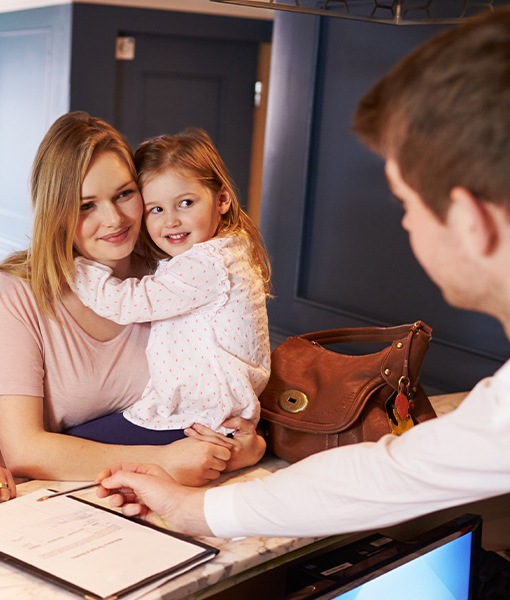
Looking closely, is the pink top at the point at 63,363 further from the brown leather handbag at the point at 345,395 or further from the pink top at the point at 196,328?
the brown leather handbag at the point at 345,395

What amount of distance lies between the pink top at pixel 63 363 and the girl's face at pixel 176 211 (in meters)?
0.20

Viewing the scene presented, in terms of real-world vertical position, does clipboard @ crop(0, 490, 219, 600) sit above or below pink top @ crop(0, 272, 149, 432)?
below

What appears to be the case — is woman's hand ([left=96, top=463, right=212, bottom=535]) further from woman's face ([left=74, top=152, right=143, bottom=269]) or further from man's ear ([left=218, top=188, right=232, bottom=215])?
man's ear ([left=218, top=188, right=232, bottom=215])

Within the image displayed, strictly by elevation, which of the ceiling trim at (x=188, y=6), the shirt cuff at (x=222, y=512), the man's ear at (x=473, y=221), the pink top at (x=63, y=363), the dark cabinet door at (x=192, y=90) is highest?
the ceiling trim at (x=188, y=6)

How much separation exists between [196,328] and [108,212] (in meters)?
0.28

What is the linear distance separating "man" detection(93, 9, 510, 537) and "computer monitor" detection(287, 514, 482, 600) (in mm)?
277

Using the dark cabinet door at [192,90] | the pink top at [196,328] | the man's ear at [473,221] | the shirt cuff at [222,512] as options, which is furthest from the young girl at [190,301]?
the dark cabinet door at [192,90]

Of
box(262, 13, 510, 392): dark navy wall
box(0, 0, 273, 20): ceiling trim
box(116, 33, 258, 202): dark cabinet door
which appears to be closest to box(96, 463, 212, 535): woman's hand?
box(262, 13, 510, 392): dark navy wall

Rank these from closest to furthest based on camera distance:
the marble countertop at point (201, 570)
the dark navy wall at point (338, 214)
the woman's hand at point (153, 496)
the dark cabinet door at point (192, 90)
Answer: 1. the marble countertop at point (201, 570)
2. the woman's hand at point (153, 496)
3. the dark navy wall at point (338, 214)
4. the dark cabinet door at point (192, 90)

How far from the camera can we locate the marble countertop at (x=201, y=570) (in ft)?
4.07

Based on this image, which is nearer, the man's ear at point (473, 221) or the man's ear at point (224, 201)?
the man's ear at point (473, 221)

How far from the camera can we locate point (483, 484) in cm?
105

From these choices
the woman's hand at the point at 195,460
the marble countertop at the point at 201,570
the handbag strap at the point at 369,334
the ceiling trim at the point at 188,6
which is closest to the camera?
the marble countertop at the point at 201,570

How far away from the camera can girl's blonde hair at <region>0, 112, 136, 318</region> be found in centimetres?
166
